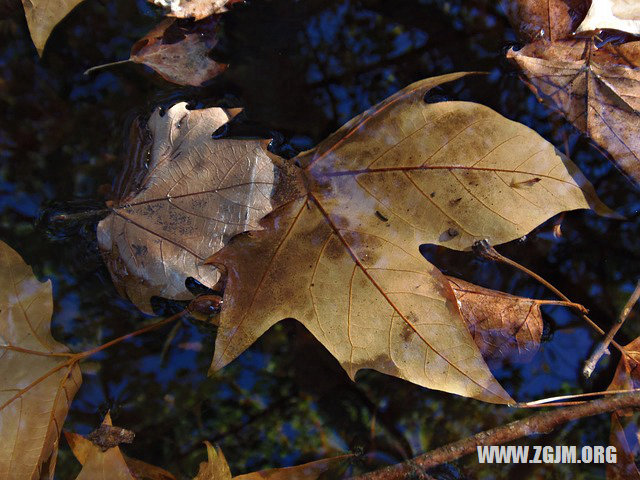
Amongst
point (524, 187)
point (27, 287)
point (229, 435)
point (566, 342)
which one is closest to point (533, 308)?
point (566, 342)

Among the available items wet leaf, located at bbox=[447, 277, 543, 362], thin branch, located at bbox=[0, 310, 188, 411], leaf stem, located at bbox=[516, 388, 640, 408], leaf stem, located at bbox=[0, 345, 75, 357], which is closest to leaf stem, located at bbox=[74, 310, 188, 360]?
thin branch, located at bbox=[0, 310, 188, 411]

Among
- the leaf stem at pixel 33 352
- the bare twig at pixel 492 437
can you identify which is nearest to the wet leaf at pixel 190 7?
the leaf stem at pixel 33 352

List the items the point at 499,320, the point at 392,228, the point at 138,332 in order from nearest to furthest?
1. the point at 392,228
2. the point at 499,320
3. the point at 138,332

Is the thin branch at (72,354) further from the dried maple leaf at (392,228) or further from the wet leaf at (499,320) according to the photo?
the wet leaf at (499,320)

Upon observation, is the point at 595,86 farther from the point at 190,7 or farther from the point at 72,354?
the point at 72,354

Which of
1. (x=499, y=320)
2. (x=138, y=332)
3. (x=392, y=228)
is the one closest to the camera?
(x=392, y=228)

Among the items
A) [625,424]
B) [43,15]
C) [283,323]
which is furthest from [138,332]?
[625,424]
